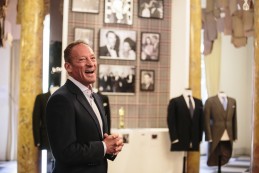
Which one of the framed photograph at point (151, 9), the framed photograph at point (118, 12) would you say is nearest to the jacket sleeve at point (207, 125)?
the framed photograph at point (151, 9)

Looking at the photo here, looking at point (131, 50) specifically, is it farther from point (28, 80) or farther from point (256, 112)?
point (256, 112)

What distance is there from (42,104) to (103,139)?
149 inches

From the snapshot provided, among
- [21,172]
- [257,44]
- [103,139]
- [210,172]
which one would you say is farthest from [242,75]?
[103,139]

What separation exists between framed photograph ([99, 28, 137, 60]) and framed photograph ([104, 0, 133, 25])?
0.52ft

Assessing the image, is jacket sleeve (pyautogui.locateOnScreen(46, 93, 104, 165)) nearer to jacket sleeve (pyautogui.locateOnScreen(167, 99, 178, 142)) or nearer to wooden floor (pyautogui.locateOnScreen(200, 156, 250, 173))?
jacket sleeve (pyautogui.locateOnScreen(167, 99, 178, 142))

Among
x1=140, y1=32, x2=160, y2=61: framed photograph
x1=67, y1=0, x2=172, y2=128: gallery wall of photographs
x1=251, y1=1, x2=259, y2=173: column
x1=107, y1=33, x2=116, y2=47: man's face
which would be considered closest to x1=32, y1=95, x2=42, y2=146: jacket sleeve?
x1=67, y1=0, x2=172, y2=128: gallery wall of photographs

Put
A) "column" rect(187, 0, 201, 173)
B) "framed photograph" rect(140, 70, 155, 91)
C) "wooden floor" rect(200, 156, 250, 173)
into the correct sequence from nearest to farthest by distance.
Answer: "framed photograph" rect(140, 70, 155, 91), "column" rect(187, 0, 201, 173), "wooden floor" rect(200, 156, 250, 173)

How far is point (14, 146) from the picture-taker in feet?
31.4

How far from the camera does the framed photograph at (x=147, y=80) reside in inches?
261

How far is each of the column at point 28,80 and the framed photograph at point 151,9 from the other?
1560mm

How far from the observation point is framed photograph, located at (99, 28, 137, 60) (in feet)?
21.0

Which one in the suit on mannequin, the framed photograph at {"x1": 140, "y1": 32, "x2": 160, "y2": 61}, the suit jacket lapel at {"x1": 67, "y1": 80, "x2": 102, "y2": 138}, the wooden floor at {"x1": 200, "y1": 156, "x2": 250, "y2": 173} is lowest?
the wooden floor at {"x1": 200, "y1": 156, "x2": 250, "y2": 173}

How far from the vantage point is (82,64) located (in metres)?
2.07

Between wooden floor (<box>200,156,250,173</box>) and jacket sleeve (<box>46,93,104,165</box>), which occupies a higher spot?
jacket sleeve (<box>46,93,104,165</box>)
